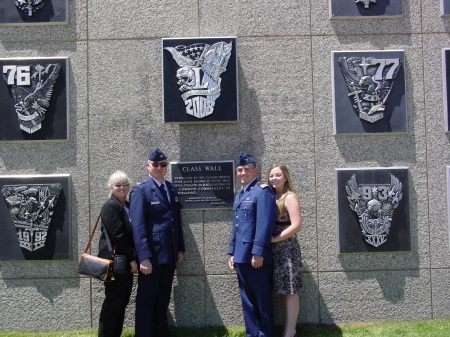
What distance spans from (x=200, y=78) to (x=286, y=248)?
6.83 feet

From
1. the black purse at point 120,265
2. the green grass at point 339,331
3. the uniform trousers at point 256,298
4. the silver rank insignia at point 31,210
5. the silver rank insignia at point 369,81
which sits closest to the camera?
the black purse at point 120,265

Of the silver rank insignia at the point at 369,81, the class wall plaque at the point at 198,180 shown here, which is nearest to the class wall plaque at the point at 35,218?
the class wall plaque at the point at 198,180

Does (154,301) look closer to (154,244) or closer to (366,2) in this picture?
(154,244)

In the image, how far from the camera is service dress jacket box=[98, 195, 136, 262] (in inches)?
170

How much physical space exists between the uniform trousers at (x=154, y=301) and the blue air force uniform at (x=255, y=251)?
738mm

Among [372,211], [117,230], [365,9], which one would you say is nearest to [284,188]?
[372,211]

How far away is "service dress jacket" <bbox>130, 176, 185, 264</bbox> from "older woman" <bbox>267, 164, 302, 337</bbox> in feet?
3.36

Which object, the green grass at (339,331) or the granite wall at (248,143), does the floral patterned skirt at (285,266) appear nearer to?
the granite wall at (248,143)

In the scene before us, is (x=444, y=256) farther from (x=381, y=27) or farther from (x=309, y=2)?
(x=309, y=2)

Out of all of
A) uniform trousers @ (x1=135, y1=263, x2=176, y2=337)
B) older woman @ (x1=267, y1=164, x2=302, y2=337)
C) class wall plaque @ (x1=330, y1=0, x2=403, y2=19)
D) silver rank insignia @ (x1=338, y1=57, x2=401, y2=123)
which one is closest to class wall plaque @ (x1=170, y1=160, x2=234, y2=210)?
older woman @ (x1=267, y1=164, x2=302, y2=337)

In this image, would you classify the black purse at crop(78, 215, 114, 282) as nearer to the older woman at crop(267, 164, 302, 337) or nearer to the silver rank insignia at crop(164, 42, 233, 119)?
the older woman at crop(267, 164, 302, 337)

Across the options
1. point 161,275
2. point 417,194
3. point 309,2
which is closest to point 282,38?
point 309,2

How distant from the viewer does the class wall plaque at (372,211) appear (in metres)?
5.00

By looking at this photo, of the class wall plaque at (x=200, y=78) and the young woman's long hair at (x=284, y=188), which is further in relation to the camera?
the class wall plaque at (x=200, y=78)
